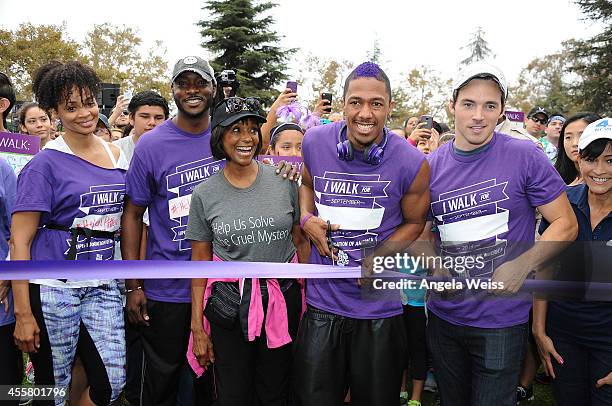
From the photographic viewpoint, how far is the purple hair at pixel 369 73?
2.92 metres

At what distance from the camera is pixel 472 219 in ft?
9.27

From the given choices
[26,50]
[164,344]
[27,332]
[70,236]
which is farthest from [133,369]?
[26,50]

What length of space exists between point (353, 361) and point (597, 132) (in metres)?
1.88

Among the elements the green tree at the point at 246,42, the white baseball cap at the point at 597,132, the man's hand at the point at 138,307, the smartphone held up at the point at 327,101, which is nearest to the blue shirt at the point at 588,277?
the white baseball cap at the point at 597,132

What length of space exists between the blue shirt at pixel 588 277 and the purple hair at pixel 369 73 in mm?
1241

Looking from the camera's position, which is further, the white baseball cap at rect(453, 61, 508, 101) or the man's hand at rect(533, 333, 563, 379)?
the man's hand at rect(533, 333, 563, 379)

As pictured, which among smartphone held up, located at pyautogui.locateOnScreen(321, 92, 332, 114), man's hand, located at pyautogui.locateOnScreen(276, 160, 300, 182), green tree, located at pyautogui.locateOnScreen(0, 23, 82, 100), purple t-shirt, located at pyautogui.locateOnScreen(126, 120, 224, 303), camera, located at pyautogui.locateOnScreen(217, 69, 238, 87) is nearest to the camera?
man's hand, located at pyautogui.locateOnScreen(276, 160, 300, 182)

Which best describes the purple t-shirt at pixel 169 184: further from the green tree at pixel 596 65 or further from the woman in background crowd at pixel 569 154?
the green tree at pixel 596 65

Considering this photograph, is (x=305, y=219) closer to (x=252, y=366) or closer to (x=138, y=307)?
(x=252, y=366)

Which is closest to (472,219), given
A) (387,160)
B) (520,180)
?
(520,180)

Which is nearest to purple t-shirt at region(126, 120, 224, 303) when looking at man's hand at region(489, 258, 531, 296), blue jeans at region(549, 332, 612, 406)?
man's hand at region(489, 258, 531, 296)

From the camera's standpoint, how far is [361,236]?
295 cm

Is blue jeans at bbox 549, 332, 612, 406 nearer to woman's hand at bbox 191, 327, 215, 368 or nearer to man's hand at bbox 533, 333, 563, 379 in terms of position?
man's hand at bbox 533, 333, 563, 379

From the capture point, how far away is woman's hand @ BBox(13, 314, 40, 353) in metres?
3.03
